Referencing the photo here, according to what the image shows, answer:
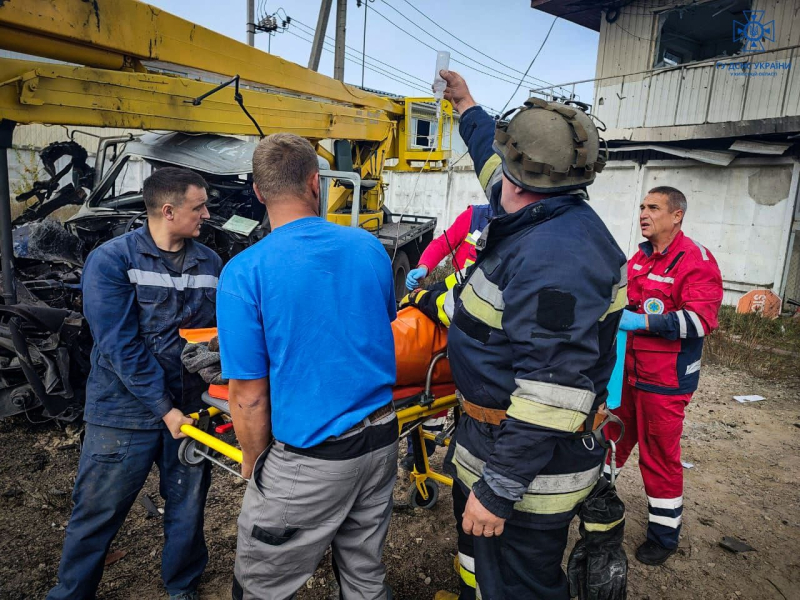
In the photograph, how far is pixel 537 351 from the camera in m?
1.45

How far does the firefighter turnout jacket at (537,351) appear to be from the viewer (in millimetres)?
1444

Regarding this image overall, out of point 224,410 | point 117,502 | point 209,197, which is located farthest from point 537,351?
point 209,197

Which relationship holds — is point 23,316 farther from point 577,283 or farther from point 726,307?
point 726,307

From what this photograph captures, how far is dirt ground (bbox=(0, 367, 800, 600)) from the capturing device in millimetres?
2670

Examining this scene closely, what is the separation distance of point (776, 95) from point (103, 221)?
33.6ft

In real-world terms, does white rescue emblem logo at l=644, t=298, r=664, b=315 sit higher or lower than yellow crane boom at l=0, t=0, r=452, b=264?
lower

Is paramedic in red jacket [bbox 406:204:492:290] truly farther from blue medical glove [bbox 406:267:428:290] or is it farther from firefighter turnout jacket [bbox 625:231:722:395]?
firefighter turnout jacket [bbox 625:231:722:395]

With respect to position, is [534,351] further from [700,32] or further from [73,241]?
[700,32]

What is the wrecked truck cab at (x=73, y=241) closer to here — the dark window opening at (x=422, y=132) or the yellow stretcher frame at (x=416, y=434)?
the yellow stretcher frame at (x=416, y=434)

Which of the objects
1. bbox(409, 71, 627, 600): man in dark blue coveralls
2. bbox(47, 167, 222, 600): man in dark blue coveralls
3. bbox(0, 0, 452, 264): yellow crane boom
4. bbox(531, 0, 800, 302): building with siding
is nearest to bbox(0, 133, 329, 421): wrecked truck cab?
bbox(0, 0, 452, 264): yellow crane boom

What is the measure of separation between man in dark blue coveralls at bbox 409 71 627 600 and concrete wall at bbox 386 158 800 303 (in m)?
6.61

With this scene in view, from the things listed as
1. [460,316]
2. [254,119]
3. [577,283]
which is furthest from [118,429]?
[254,119]

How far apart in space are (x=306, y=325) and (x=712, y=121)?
1042cm

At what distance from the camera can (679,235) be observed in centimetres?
296
